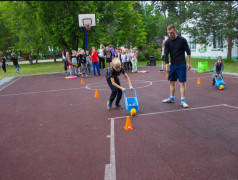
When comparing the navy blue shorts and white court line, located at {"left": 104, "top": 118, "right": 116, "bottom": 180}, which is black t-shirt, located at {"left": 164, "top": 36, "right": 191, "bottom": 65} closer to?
the navy blue shorts

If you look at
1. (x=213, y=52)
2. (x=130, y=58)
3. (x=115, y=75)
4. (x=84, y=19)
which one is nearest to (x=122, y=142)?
(x=115, y=75)

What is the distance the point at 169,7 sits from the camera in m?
53.2

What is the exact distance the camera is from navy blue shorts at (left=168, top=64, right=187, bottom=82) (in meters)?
6.18

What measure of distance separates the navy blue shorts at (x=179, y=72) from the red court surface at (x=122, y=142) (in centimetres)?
81

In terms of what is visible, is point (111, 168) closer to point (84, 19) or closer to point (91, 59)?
point (91, 59)

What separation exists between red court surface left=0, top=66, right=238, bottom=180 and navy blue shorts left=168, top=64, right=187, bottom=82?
0.81m

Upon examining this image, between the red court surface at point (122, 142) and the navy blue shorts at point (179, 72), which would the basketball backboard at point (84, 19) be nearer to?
the red court surface at point (122, 142)

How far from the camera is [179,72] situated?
6.25m

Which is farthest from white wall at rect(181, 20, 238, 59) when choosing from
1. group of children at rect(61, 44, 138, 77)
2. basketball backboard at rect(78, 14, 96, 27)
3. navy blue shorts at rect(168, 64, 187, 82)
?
navy blue shorts at rect(168, 64, 187, 82)

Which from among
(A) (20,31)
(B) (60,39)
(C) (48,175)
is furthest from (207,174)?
(A) (20,31)

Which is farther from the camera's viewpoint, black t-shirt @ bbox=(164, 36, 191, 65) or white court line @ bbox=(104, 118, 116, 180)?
black t-shirt @ bbox=(164, 36, 191, 65)

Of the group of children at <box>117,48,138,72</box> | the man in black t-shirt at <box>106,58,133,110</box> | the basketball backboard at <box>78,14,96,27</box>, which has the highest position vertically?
the basketball backboard at <box>78,14,96,27</box>

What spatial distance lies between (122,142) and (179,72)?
298cm

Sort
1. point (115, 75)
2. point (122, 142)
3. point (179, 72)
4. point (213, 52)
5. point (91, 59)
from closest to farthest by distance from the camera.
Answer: point (122, 142) → point (115, 75) → point (179, 72) → point (91, 59) → point (213, 52)
